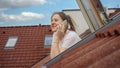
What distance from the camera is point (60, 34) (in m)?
3.05

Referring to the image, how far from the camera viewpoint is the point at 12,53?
1750cm

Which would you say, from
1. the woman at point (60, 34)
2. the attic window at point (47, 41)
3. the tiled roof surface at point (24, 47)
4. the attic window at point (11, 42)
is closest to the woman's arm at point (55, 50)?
the woman at point (60, 34)

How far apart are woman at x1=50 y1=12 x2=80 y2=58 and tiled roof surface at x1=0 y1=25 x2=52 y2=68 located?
11747 millimetres

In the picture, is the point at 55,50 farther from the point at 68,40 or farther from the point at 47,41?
the point at 47,41

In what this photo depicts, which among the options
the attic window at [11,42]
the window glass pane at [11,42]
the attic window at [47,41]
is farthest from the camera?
the window glass pane at [11,42]

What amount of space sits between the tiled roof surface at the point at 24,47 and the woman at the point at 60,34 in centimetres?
1175

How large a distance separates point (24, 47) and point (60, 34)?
14.9 meters

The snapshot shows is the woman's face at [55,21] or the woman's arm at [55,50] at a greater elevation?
the woman's face at [55,21]

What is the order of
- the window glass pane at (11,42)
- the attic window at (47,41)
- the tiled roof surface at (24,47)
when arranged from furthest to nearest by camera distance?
the window glass pane at (11,42)
the attic window at (47,41)
the tiled roof surface at (24,47)

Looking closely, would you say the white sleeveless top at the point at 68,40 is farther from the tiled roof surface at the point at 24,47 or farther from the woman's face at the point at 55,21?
the tiled roof surface at the point at 24,47

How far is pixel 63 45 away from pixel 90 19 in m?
1.06

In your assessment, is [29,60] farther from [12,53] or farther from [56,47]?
[56,47]

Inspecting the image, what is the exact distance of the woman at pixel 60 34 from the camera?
2.92m

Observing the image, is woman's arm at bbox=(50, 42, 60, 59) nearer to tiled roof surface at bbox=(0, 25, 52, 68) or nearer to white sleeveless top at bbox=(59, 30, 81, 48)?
white sleeveless top at bbox=(59, 30, 81, 48)
